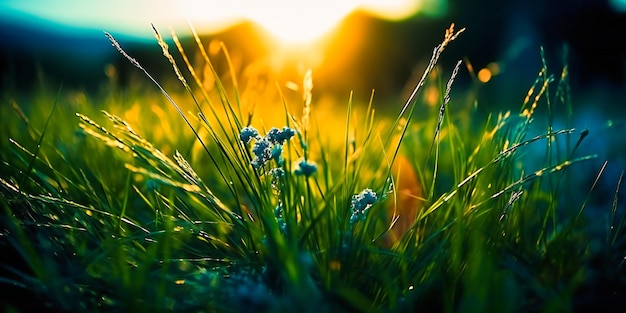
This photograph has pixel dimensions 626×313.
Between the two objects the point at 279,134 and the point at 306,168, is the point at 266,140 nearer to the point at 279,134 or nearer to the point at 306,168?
the point at 279,134

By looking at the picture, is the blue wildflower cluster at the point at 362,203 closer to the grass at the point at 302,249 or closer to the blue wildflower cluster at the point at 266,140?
the grass at the point at 302,249

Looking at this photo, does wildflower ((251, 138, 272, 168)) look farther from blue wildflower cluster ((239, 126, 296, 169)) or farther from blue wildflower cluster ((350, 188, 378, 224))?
blue wildflower cluster ((350, 188, 378, 224))

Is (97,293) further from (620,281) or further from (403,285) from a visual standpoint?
(620,281)

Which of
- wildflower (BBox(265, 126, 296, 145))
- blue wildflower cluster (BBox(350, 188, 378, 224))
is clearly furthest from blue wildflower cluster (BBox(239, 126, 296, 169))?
blue wildflower cluster (BBox(350, 188, 378, 224))

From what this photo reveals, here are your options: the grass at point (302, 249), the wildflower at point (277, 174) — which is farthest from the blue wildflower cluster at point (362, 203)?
the wildflower at point (277, 174)

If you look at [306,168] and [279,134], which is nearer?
[306,168]

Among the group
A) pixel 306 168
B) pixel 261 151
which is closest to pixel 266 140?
pixel 261 151

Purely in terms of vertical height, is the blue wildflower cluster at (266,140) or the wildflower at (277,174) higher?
the blue wildflower cluster at (266,140)

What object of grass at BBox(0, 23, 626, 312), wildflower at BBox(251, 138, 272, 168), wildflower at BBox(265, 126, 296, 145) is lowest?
grass at BBox(0, 23, 626, 312)

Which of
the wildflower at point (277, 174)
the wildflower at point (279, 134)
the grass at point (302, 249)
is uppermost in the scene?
the wildflower at point (279, 134)
